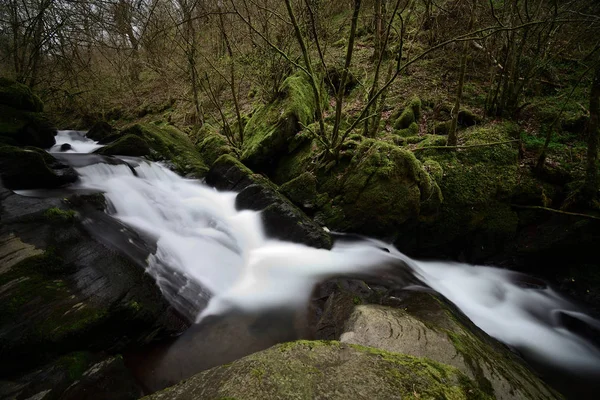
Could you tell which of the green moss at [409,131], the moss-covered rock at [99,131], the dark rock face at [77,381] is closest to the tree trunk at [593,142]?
the green moss at [409,131]

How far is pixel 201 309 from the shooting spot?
3.66 metres

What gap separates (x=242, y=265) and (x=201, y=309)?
131cm

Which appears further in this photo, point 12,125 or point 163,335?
point 12,125

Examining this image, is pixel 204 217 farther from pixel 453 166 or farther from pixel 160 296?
pixel 453 166

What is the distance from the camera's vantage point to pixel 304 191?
643 cm

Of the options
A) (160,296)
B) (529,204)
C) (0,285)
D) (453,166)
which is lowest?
(160,296)

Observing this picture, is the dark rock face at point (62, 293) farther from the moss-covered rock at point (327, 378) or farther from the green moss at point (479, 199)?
the green moss at point (479, 199)

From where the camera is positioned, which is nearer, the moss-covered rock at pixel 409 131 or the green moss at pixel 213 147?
the moss-covered rock at pixel 409 131

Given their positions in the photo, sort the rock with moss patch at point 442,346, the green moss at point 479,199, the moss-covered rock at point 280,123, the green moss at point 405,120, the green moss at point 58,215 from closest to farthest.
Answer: the rock with moss patch at point 442,346
the green moss at point 58,215
the green moss at point 479,199
the moss-covered rock at point 280,123
the green moss at point 405,120

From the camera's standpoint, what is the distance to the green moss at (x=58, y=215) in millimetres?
3291

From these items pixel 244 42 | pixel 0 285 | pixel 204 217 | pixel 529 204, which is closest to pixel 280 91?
pixel 244 42

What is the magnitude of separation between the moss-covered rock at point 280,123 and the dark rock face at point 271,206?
0.87 metres

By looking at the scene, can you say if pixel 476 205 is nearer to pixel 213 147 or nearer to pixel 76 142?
pixel 213 147

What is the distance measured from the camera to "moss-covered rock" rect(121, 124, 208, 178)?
904 cm
